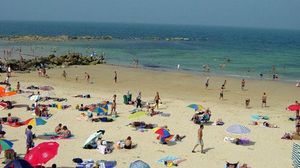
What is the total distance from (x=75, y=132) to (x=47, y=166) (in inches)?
177

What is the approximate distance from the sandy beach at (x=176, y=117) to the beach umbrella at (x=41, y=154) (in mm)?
1801

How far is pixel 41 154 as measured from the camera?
12.9 meters

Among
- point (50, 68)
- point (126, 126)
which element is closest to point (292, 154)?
point (126, 126)

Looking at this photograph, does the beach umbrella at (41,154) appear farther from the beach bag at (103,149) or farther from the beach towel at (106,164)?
the beach bag at (103,149)

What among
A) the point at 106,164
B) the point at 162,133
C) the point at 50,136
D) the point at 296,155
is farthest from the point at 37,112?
the point at 296,155

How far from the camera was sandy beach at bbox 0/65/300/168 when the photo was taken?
16203 millimetres

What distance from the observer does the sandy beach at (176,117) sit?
1620 centimetres

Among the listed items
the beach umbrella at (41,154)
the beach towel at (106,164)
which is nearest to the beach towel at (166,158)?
the beach towel at (106,164)

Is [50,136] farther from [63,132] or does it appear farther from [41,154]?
[41,154]

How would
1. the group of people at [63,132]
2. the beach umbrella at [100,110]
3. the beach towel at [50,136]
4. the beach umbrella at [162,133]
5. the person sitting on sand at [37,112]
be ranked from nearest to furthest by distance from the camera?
the beach umbrella at [162,133]
the beach towel at [50,136]
the group of people at [63,132]
the person sitting on sand at [37,112]
the beach umbrella at [100,110]

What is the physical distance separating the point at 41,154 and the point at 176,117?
11048mm

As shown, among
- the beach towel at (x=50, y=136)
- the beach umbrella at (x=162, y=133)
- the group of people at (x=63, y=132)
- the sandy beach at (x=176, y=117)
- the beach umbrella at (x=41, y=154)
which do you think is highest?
the beach umbrella at (x=41, y=154)

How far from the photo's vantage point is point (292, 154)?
17.0 metres

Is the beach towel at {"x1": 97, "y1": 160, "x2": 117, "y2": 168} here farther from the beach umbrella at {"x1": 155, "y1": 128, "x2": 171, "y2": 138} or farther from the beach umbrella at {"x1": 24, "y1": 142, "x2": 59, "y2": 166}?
the beach umbrella at {"x1": 155, "y1": 128, "x2": 171, "y2": 138}
